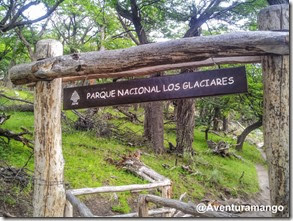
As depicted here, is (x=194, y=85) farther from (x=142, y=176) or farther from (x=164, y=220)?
(x=142, y=176)

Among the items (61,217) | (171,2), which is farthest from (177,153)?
(61,217)

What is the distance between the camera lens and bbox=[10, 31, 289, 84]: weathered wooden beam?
2.32 metres

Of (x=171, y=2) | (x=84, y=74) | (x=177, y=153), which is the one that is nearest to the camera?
(x=84, y=74)

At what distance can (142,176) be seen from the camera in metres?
7.03

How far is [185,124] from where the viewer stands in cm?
992

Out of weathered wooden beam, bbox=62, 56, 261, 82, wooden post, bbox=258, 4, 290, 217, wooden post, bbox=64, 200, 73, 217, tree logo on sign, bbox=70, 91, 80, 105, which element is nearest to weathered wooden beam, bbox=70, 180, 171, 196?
wooden post, bbox=64, 200, 73, 217

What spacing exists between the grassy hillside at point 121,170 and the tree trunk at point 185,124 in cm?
47

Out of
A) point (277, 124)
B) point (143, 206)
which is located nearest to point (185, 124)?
point (143, 206)

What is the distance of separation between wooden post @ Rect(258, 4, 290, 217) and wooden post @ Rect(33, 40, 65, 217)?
7.00 feet

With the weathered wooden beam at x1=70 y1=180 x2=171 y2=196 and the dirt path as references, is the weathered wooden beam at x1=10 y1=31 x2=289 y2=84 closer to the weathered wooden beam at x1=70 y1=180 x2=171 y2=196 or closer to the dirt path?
the weathered wooden beam at x1=70 y1=180 x2=171 y2=196

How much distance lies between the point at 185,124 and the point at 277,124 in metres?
7.67

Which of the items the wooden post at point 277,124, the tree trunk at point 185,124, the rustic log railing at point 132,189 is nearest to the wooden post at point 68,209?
the rustic log railing at point 132,189

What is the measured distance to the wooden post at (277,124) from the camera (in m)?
2.25

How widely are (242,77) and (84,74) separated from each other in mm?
1546
